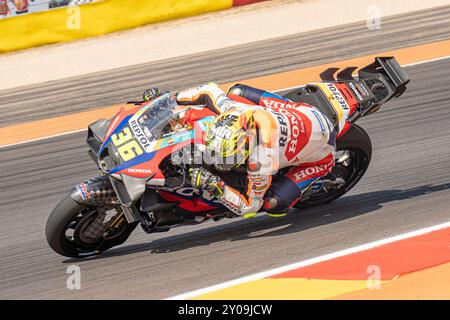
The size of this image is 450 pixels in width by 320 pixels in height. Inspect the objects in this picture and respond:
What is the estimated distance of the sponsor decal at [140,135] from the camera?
6637 millimetres

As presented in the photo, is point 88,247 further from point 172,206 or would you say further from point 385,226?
point 385,226

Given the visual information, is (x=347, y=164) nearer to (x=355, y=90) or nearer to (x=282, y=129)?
(x=355, y=90)

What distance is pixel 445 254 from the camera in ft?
20.9

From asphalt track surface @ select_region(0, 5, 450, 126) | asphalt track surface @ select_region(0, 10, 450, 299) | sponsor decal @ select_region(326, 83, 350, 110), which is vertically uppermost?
asphalt track surface @ select_region(0, 5, 450, 126)

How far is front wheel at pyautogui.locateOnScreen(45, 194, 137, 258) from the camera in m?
6.68

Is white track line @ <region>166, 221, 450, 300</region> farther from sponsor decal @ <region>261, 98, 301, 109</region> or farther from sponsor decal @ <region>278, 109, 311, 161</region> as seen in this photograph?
sponsor decal @ <region>261, 98, 301, 109</region>

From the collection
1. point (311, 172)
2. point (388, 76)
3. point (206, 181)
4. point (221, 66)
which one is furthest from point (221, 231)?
point (221, 66)

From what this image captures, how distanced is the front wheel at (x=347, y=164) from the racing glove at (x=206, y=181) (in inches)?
48.7

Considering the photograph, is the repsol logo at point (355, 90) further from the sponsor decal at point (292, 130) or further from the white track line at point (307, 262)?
the white track line at point (307, 262)

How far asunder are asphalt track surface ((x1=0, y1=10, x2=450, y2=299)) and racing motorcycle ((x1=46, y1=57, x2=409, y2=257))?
1.01 feet

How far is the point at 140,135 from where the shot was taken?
264 inches

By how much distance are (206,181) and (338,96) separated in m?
1.74

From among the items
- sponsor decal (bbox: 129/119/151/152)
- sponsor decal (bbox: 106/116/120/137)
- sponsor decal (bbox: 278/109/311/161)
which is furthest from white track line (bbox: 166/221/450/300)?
sponsor decal (bbox: 106/116/120/137)

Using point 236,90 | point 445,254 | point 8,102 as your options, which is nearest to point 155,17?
point 8,102
